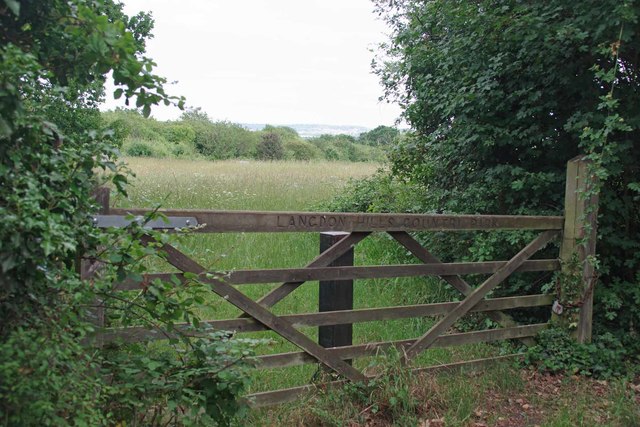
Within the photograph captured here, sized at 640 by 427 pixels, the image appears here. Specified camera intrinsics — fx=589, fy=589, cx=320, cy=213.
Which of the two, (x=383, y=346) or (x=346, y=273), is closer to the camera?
(x=346, y=273)

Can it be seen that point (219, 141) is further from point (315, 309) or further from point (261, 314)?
point (261, 314)

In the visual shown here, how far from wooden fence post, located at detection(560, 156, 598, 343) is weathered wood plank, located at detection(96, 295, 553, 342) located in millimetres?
434

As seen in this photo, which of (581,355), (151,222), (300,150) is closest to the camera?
(151,222)

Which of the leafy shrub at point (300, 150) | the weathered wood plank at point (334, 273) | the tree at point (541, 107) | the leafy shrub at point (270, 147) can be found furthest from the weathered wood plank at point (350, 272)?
the leafy shrub at point (300, 150)

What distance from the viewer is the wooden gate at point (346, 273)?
348 centimetres

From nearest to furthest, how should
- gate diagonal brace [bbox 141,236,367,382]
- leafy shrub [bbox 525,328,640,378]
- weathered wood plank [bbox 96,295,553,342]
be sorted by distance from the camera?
weathered wood plank [bbox 96,295,553,342] → gate diagonal brace [bbox 141,236,367,382] → leafy shrub [bbox 525,328,640,378]

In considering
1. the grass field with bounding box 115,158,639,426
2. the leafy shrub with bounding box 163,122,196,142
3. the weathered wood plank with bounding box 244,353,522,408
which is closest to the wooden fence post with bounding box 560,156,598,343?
the grass field with bounding box 115,158,639,426

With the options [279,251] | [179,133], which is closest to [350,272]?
[279,251]

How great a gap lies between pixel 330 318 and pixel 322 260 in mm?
434

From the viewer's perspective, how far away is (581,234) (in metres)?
5.32

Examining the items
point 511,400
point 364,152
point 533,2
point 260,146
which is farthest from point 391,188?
point 364,152

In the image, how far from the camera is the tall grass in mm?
5254

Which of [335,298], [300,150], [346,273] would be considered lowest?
[335,298]

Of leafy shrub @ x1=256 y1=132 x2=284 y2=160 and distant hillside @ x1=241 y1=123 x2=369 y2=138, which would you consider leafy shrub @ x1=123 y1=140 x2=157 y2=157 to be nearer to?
leafy shrub @ x1=256 y1=132 x2=284 y2=160
